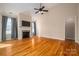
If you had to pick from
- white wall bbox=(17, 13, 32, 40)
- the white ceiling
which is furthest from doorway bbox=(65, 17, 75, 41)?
white wall bbox=(17, 13, 32, 40)

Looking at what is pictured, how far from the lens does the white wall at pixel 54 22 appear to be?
2253mm

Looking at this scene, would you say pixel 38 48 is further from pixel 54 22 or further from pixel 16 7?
pixel 16 7

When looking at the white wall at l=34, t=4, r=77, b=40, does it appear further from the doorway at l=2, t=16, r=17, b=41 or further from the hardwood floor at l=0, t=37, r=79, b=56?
the doorway at l=2, t=16, r=17, b=41

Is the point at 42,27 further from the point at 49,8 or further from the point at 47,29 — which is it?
the point at 49,8

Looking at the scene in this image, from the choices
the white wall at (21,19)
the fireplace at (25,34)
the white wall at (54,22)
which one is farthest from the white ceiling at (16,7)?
the fireplace at (25,34)

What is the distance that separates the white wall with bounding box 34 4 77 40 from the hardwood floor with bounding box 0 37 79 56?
0.64 ft

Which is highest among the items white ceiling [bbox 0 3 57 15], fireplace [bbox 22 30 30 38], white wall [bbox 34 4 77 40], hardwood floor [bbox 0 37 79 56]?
white ceiling [bbox 0 3 57 15]

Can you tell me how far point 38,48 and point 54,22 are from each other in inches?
31.3

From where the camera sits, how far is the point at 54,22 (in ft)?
8.01

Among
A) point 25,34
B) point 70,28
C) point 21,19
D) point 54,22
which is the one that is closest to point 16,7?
point 21,19

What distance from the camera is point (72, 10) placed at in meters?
2.18

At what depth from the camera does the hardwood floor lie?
2023 millimetres

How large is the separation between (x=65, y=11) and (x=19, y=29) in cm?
122

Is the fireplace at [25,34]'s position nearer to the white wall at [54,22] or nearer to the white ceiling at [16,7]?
the white wall at [54,22]
